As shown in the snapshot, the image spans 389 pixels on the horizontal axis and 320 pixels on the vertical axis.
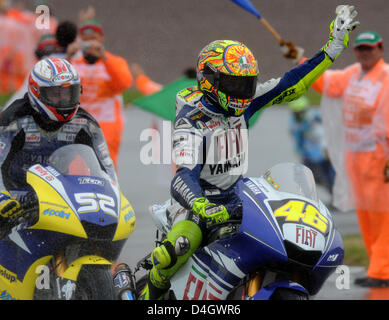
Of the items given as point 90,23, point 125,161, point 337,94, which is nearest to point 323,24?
point 337,94

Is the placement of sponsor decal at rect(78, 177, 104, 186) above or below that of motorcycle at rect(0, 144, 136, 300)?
above

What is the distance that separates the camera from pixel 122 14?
431 inches

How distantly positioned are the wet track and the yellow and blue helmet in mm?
1341

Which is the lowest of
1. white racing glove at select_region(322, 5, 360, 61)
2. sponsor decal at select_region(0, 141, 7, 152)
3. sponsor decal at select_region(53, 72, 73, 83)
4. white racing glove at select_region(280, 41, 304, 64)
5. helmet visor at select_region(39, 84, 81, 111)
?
sponsor decal at select_region(0, 141, 7, 152)

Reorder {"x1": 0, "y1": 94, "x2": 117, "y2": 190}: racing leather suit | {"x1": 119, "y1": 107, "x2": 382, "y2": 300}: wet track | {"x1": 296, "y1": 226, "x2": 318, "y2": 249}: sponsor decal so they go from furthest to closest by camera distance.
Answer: {"x1": 119, "y1": 107, "x2": 382, "y2": 300}: wet track → {"x1": 0, "y1": 94, "x2": 117, "y2": 190}: racing leather suit → {"x1": 296, "y1": 226, "x2": 318, "y2": 249}: sponsor decal

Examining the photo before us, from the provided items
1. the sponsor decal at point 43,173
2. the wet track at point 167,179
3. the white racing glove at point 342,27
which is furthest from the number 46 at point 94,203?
the white racing glove at point 342,27

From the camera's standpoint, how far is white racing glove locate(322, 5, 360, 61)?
6457 mm

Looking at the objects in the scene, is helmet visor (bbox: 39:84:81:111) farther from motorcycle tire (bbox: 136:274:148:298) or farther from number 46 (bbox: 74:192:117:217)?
motorcycle tire (bbox: 136:274:148:298)

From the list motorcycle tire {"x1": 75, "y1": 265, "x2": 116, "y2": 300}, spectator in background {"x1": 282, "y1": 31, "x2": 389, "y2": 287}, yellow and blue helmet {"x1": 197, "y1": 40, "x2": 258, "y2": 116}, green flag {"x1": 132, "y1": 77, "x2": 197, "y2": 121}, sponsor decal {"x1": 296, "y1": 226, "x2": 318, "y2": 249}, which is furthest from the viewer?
green flag {"x1": 132, "y1": 77, "x2": 197, "y2": 121}

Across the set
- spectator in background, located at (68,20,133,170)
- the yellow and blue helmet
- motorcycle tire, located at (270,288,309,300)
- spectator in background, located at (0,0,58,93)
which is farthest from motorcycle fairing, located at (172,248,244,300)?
spectator in background, located at (0,0,58,93)

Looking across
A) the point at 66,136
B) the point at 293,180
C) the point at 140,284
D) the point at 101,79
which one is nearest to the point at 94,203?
the point at 140,284
